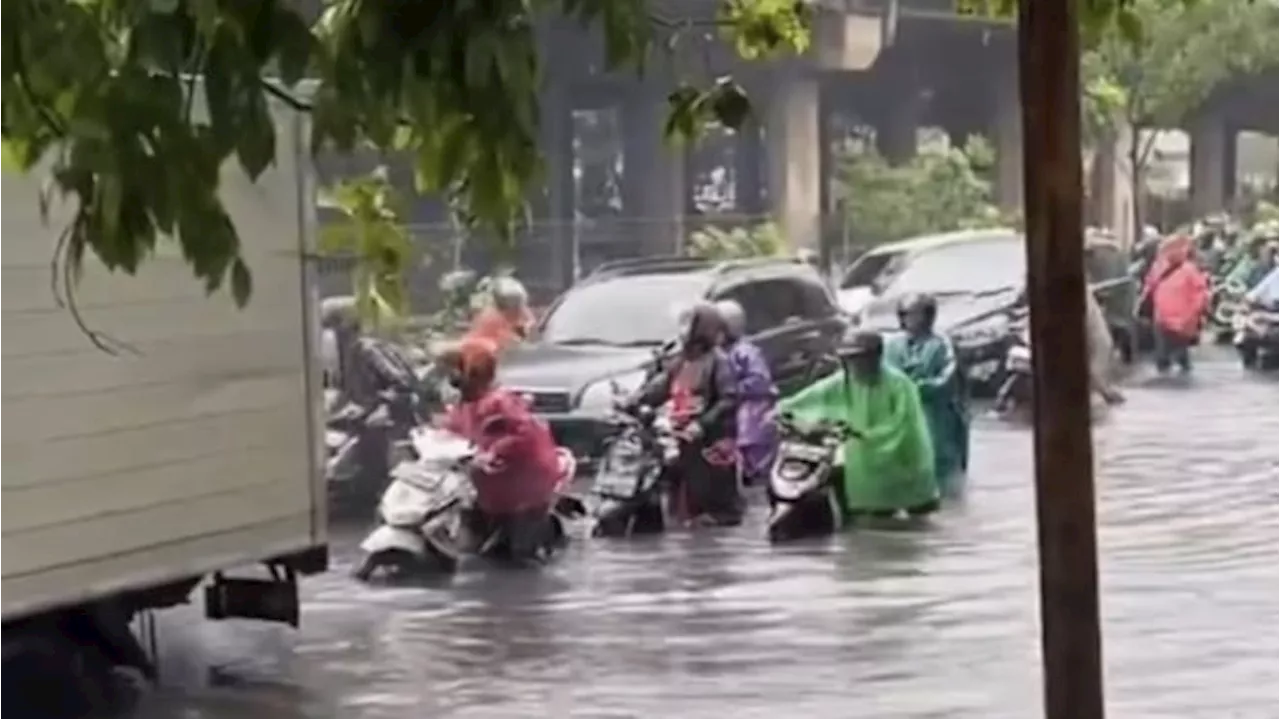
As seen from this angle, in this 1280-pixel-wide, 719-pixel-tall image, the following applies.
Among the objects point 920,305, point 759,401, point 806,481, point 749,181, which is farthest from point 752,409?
point 749,181

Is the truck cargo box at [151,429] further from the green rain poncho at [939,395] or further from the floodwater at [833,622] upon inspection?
the green rain poncho at [939,395]

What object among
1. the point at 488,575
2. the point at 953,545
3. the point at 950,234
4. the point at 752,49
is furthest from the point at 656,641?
the point at 752,49

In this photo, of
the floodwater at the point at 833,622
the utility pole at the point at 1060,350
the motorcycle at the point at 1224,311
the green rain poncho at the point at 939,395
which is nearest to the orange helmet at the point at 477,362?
the floodwater at the point at 833,622

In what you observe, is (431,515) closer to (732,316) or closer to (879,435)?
(732,316)

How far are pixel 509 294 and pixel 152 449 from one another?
5.44 ft

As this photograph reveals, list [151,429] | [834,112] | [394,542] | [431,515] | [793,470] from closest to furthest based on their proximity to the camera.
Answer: [151,429], [834,112], [394,542], [431,515], [793,470]

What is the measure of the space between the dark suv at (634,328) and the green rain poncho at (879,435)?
11cm

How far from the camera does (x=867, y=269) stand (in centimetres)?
612

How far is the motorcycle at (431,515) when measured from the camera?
5.58 meters

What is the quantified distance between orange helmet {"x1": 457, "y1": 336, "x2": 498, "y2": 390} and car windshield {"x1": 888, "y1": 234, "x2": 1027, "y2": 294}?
1220mm

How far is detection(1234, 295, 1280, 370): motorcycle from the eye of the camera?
6062 mm

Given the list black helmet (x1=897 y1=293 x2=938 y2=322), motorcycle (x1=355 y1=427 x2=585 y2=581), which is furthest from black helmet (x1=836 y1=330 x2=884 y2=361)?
motorcycle (x1=355 y1=427 x2=585 y2=581)

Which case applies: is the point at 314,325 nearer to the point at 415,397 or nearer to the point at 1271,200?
the point at 415,397

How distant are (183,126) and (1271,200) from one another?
184 inches
